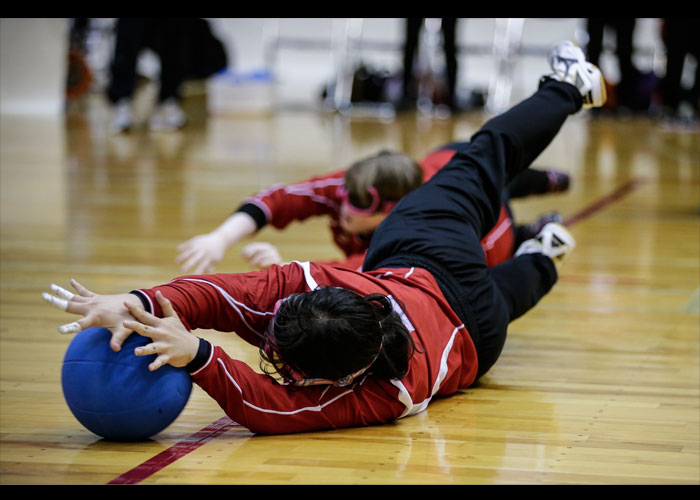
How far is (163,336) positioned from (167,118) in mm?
5170

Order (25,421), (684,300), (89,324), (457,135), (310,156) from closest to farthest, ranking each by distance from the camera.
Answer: (89,324) → (25,421) → (684,300) → (310,156) → (457,135)

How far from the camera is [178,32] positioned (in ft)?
20.1

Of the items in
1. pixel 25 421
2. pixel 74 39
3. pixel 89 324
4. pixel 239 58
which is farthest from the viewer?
pixel 239 58

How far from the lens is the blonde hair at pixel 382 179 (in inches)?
83.7

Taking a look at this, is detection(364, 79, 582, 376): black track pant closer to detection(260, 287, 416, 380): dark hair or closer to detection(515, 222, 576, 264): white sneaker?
detection(515, 222, 576, 264): white sneaker

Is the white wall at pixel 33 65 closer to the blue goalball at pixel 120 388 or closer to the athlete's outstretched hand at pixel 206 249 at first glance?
the athlete's outstretched hand at pixel 206 249

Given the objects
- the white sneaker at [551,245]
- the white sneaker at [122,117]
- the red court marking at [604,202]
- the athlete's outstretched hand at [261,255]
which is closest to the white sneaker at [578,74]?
the white sneaker at [551,245]

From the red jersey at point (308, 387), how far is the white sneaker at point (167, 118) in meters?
4.87

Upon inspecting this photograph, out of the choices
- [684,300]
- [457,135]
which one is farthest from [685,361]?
[457,135]

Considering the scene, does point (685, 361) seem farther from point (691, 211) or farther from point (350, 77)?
point (350, 77)

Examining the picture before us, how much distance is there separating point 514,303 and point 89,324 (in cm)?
80

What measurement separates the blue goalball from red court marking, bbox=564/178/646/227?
2126 millimetres

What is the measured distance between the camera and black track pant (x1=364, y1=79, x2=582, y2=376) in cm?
164

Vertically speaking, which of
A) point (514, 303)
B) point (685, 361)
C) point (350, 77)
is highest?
point (350, 77)
